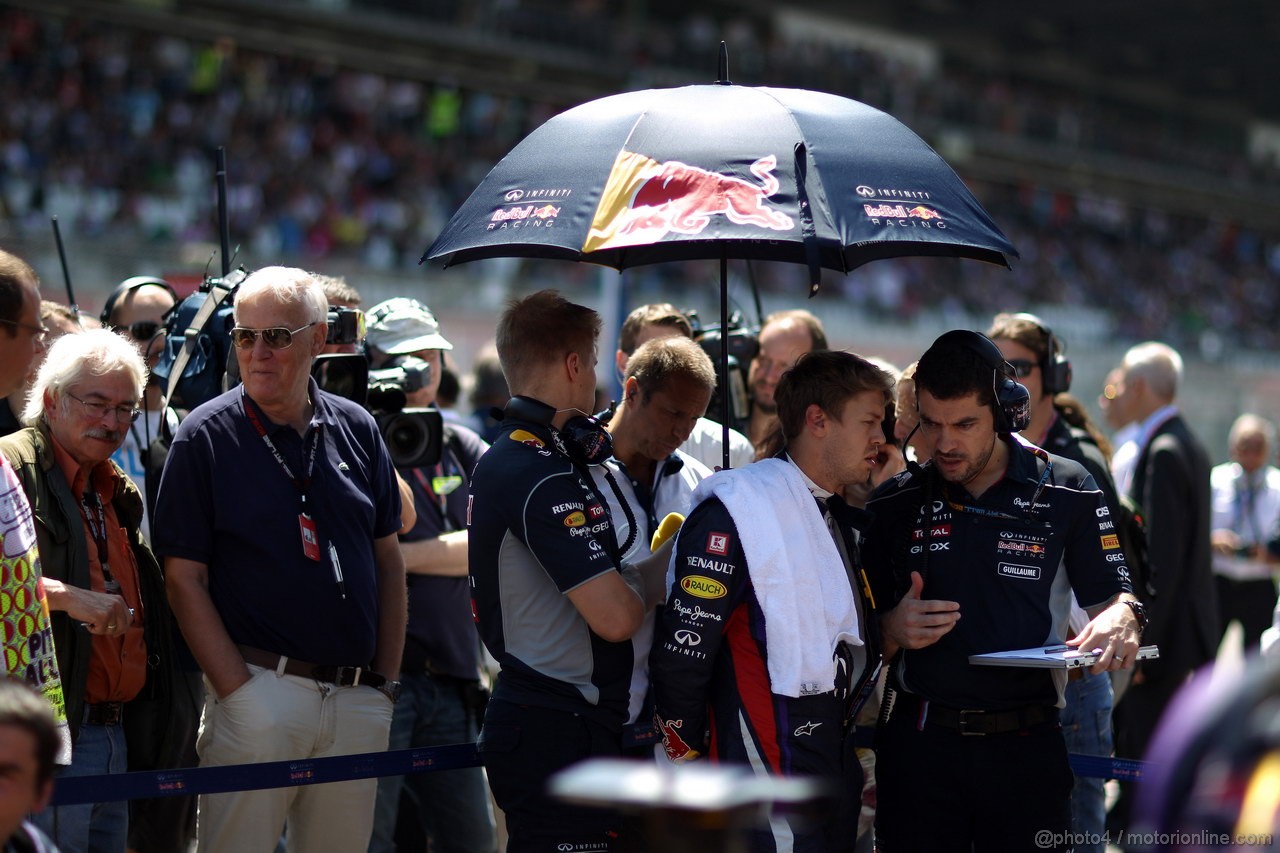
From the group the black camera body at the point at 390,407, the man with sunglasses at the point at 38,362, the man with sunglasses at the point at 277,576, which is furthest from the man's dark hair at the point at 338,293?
the man with sunglasses at the point at 277,576

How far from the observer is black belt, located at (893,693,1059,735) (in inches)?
121

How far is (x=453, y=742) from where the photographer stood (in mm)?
4277

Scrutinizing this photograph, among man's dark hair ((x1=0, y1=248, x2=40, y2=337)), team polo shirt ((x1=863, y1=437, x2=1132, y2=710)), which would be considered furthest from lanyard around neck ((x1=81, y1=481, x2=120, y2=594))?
team polo shirt ((x1=863, y1=437, x2=1132, y2=710))

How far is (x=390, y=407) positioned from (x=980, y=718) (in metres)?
1.96

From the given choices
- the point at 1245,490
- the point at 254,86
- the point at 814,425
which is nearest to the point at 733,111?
the point at 814,425

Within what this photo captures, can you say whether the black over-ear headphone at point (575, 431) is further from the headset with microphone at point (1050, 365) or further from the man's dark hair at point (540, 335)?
the headset with microphone at point (1050, 365)

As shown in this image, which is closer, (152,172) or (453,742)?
(453,742)

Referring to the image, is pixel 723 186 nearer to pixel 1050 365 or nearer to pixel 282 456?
pixel 282 456

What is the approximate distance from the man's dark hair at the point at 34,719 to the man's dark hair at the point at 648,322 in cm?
283

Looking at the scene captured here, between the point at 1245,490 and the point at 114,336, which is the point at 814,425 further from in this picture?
the point at 1245,490

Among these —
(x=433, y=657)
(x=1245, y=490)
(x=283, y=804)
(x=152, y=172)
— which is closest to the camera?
(x=283, y=804)

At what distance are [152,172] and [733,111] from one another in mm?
13883

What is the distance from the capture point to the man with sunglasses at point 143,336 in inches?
166

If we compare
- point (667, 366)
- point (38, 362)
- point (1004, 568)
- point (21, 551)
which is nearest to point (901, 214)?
point (667, 366)
